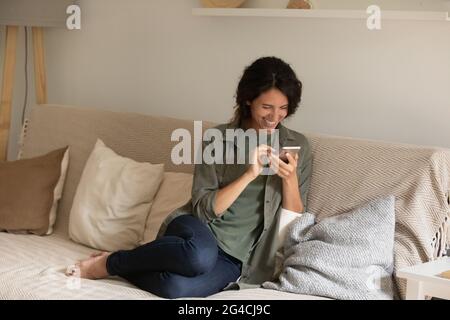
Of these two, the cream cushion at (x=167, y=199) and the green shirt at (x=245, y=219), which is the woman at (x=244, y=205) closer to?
the green shirt at (x=245, y=219)

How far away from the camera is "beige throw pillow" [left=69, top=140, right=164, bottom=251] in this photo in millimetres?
3049

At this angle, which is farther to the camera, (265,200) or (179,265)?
(265,200)

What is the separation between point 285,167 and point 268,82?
28 centimetres

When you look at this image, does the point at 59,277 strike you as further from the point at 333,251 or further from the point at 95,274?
the point at 333,251

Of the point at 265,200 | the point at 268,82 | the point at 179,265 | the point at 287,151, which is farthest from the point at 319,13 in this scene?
the point at 179,265

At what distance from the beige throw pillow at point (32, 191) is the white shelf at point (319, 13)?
819mm

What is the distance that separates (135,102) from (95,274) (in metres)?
1.39

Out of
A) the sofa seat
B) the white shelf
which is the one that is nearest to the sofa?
the sofa seat

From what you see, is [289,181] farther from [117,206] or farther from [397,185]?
[117,206]

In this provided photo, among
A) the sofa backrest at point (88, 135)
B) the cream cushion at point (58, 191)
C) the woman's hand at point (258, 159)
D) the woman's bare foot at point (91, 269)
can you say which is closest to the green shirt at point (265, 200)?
the woman's hand at point (258, 159)

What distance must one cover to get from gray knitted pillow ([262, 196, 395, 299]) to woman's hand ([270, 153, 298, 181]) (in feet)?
0.62

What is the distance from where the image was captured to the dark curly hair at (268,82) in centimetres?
266

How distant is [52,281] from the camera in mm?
2545

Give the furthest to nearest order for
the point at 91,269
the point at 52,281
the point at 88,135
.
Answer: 1. the point at 88,135
2. the point at 91,269
3. the point at 52,281
